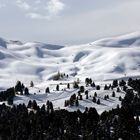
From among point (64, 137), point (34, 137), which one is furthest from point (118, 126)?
point (34, 137)

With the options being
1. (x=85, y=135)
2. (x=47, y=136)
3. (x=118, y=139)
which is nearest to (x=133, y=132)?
(x=118, y=139)

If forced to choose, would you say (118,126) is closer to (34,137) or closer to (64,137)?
(64,137)

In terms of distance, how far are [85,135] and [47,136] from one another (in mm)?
16005

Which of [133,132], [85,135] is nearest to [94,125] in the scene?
[85,135]

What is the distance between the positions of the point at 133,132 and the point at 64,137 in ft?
93.7

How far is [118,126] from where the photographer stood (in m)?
195

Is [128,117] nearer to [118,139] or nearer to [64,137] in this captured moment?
[118,139]

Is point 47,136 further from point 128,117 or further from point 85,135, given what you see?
point 128,117

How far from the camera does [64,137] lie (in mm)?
195000

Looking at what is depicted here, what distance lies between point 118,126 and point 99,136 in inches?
354

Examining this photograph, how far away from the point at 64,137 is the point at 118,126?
22789mm

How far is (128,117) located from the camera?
7721 inches

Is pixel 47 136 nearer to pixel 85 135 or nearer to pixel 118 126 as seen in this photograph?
pixel 85 135

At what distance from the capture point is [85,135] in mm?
197250
